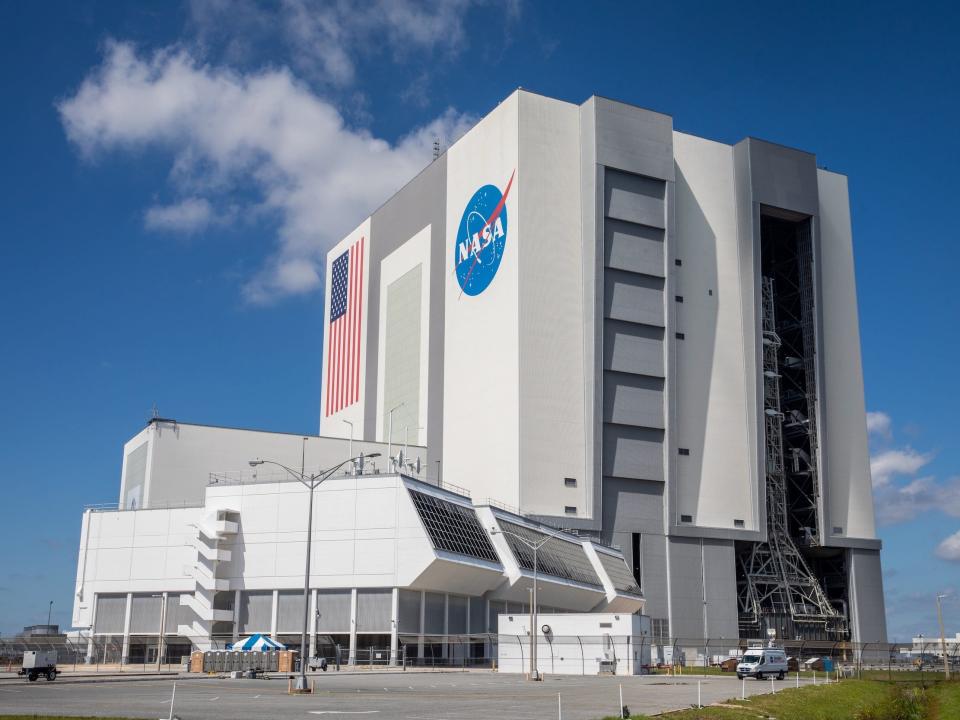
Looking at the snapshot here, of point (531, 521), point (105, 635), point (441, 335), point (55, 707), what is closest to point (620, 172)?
point (441, 335)

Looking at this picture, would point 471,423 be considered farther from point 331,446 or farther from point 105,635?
point 105,635

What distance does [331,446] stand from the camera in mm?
118438

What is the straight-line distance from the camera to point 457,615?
85125 millimetres

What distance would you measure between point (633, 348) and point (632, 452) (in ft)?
32.6

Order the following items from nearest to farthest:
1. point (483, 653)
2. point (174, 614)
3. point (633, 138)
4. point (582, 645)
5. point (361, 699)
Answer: point (361, 699)
point (582, 645)
point (483, 653)
point (174, 614)
point (633, 138)

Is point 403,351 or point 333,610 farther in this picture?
point 403,351

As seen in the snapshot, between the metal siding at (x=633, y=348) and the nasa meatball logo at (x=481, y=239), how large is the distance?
12.9m

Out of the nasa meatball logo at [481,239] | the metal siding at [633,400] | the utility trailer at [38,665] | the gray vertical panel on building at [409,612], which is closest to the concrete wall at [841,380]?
the metal siding at [633,400]

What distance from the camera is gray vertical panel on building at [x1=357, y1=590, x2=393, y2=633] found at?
262 ft

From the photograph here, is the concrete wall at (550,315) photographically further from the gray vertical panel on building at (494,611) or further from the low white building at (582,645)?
the low white building at (582,645)

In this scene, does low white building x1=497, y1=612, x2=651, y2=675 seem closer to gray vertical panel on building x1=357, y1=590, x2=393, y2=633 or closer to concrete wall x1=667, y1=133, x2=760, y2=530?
gray vertical panel on building x1=357, y1=590, x2=393, y2=633

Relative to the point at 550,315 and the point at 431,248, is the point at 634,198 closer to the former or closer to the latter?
the point at 550,315

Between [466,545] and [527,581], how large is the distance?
23.3 feet

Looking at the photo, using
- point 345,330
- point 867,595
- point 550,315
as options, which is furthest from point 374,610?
point 345,330
